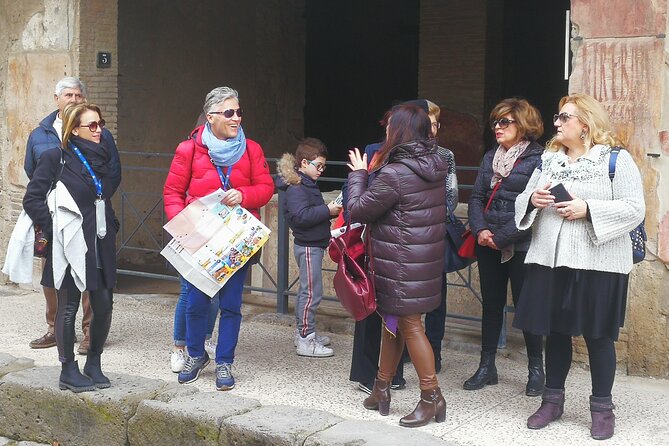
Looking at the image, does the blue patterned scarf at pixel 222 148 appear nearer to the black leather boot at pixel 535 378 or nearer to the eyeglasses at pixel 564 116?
the eyeglasses at pixel 564 116

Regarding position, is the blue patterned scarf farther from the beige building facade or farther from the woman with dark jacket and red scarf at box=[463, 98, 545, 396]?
the beige building facade

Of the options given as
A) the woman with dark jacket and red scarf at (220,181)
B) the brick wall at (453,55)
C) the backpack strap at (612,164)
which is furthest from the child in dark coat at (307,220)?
the brick wall at (453,55)

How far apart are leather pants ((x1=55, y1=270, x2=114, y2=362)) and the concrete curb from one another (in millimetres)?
255

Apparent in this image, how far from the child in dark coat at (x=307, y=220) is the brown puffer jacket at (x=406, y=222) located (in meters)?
1.20

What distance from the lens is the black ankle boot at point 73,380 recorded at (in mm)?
5523

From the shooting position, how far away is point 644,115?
5801 mm

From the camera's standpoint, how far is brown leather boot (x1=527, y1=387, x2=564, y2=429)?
496 cm

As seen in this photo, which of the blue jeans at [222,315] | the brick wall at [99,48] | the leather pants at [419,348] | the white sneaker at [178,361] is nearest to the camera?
the leather pants at [419,348]

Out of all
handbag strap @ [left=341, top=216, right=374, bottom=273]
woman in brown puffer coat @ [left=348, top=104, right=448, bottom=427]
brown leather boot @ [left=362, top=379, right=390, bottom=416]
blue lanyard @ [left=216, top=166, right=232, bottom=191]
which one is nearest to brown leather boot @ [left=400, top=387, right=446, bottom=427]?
woman in brown puffer coat @ [left=348, top=104, right=448, bottom=427]

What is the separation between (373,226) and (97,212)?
1567mm

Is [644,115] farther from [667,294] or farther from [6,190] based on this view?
[6,190]

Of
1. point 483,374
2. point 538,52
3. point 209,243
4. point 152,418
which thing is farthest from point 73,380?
point 538,52

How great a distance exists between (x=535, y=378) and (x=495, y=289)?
535 mm

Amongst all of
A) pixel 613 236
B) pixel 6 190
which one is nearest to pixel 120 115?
pixel 6 190
